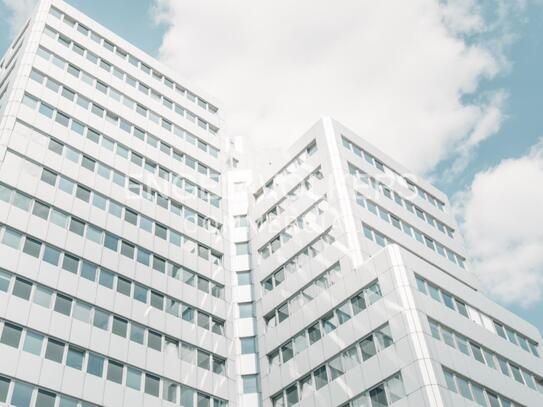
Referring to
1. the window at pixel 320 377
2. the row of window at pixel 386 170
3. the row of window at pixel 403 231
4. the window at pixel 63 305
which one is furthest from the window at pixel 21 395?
the row of window at pixel 386 170

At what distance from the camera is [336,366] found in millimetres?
36812

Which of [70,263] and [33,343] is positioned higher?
[70,263]

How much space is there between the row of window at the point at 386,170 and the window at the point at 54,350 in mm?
27237

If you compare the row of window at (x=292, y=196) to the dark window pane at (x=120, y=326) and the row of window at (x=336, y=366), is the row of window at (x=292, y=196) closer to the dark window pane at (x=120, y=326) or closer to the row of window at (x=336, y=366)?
the row of window at (x=336, y=366)

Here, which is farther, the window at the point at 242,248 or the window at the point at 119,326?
the window at the point at 242,248

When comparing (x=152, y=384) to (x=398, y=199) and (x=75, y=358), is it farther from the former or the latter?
(x=398, y=199)

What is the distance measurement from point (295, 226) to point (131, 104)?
18.4 meters

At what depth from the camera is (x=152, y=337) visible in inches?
1582

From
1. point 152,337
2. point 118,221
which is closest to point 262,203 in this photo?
point 118,221

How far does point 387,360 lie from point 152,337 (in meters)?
15.5

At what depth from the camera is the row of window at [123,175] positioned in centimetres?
4562

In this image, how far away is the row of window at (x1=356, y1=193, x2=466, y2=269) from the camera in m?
44.8

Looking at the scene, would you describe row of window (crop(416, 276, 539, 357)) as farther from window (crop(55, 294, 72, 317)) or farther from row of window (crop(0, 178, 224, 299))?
window (crop(55, 294, 72, 317))

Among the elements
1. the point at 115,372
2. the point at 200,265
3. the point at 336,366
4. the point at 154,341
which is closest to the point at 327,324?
the point at 336,366
